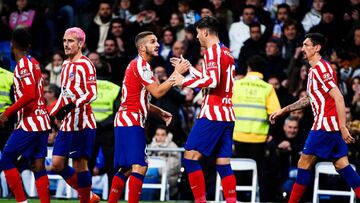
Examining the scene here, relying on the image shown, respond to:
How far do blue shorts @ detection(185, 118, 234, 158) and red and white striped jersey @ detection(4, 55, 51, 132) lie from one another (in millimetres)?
1840

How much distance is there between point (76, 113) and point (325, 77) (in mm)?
3075

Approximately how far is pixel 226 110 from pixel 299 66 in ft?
19.6

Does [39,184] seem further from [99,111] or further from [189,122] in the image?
[189,122]

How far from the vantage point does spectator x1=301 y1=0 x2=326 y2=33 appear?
20.6 m

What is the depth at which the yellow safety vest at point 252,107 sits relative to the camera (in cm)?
1719

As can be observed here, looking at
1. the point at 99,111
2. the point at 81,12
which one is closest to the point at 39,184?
the point at 99,111

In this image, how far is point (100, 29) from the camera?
21.2m

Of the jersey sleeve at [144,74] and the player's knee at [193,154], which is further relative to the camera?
the player's knee at [193,154]

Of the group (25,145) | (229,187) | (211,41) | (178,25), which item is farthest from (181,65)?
(178,25)

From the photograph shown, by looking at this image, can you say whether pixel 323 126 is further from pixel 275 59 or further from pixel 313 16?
pixel 313 16

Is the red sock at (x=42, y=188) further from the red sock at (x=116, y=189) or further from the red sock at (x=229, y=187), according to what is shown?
the red sock at (x=229, y=187)

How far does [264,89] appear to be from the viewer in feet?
56.3

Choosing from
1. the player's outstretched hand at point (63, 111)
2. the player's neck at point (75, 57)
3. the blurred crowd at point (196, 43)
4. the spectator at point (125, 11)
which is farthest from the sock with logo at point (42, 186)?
the spectator at point (125, 11)

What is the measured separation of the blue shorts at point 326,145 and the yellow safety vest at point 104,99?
4676mm
